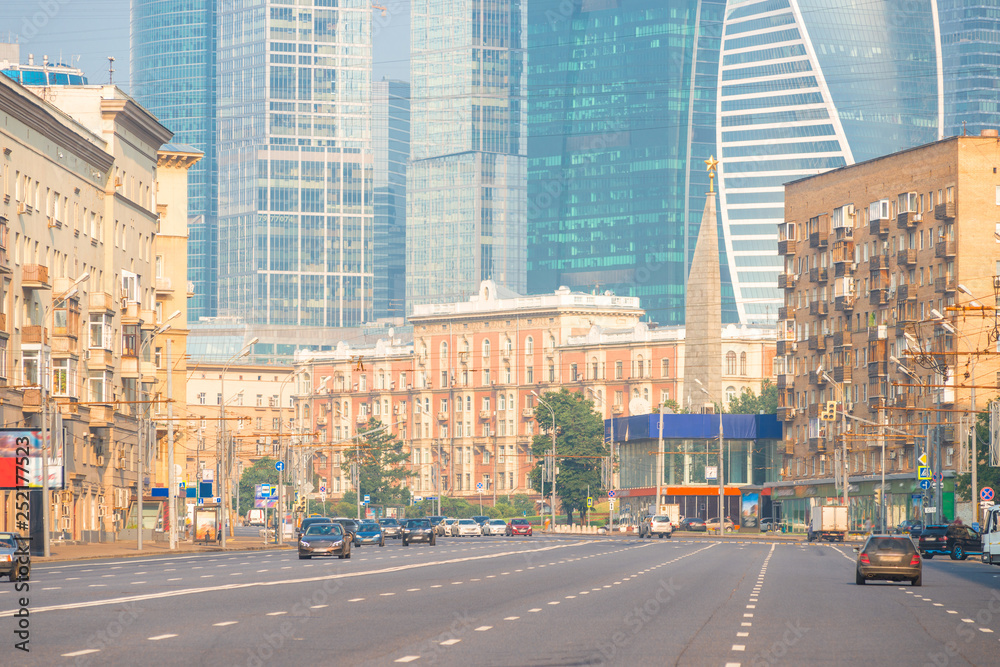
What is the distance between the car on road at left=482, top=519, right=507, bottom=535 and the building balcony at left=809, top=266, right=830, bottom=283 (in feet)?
109

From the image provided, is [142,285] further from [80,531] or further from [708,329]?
[708,329]

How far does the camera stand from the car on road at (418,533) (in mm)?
83312

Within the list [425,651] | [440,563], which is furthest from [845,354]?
[425,651]

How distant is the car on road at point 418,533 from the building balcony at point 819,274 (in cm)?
5598

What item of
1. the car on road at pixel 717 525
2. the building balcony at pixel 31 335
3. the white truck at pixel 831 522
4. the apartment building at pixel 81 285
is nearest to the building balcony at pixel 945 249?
the white truck at pixel 831 522

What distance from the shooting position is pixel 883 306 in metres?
123

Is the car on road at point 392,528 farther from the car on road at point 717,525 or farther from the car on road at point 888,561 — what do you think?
the car on road at point 888,561

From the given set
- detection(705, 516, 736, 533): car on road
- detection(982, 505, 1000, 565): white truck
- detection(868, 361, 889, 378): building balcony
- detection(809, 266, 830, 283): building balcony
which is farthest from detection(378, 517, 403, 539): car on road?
detection(809, 266, 830, 283): building balcony

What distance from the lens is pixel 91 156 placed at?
85.9 m

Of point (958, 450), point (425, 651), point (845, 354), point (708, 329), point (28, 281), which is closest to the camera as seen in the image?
point (425, 651)

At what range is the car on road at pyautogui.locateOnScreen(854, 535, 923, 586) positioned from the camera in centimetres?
4097

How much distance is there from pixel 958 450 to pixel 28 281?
5916 centimetres

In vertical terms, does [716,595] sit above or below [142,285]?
below

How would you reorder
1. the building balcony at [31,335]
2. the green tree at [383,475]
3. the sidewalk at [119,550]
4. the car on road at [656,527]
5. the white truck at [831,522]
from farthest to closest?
1. the green tree at [383,475]
2. the car on road at [656,527]
3. the white truck at [831,522]
4. the building balcony at [31,335]
5. the sidewalk at [119,550]
